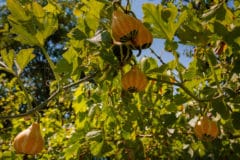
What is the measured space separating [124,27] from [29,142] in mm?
574

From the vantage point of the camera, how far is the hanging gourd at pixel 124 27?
1312 mm

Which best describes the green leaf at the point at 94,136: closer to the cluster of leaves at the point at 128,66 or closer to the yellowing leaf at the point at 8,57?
the cluster of leaves at the point at 128,66

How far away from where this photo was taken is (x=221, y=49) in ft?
7.00

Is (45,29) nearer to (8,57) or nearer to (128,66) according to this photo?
(8,57)

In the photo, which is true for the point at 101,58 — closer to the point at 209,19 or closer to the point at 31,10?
the point at 31,10

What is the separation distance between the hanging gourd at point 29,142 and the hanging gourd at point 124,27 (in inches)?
19.7

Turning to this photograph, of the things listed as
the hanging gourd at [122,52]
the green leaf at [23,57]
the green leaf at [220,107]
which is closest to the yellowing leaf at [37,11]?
the green leaf at [23,57]

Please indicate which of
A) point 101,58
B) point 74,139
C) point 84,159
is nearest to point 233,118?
point 101,58

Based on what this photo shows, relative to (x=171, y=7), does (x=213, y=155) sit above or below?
below

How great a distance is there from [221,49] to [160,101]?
0.76m

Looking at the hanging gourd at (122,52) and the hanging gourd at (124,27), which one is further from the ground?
the hanging gourd at (124,27)

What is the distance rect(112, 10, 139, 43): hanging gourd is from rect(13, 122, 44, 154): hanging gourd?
0.50 metres

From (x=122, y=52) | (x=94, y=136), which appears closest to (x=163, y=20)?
(x=122, y=52)

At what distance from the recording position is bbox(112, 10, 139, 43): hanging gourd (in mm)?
1312
